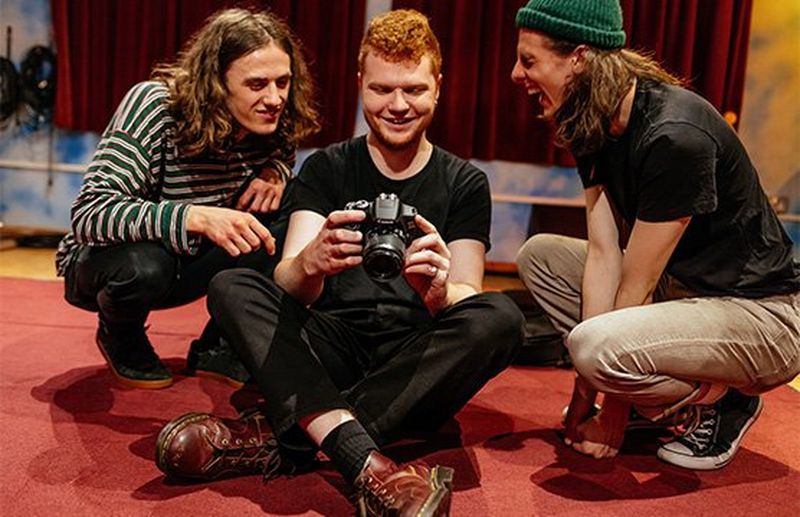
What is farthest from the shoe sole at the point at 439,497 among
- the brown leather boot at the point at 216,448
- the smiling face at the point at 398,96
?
the smiling face at the point at 398,96

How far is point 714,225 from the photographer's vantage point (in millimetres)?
1824

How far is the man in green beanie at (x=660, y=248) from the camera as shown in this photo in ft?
5.70

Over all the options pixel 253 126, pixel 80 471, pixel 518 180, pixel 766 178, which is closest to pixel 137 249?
pixel 253 126

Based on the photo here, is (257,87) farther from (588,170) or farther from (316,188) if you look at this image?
(588,170)

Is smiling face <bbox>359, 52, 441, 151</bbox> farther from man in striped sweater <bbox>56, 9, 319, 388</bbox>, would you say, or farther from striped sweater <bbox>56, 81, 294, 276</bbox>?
striped sweater <bbox>56, 81, 294, 276</bbox>

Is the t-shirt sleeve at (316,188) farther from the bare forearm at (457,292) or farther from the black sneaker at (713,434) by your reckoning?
the black sneaker at (713,434)

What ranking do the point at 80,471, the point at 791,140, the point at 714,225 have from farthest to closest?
the point at 791,140
the point at 714,225
the point at 80,471

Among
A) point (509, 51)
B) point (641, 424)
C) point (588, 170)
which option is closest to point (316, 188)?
point (588, 170)

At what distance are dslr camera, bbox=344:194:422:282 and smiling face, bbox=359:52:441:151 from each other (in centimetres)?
36

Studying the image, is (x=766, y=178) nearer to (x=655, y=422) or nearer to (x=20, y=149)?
(x=655, y=422)

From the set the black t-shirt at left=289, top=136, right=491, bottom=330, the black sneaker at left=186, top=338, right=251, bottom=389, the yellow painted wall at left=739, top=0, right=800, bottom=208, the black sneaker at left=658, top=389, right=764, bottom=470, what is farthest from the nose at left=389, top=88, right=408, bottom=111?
the yellow painted wall at left=739, top=0, right=800, bottom=208

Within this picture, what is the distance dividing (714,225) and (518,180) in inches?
108

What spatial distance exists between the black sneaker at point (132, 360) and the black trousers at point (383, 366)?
0.58m

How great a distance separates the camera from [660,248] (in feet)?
5.75
